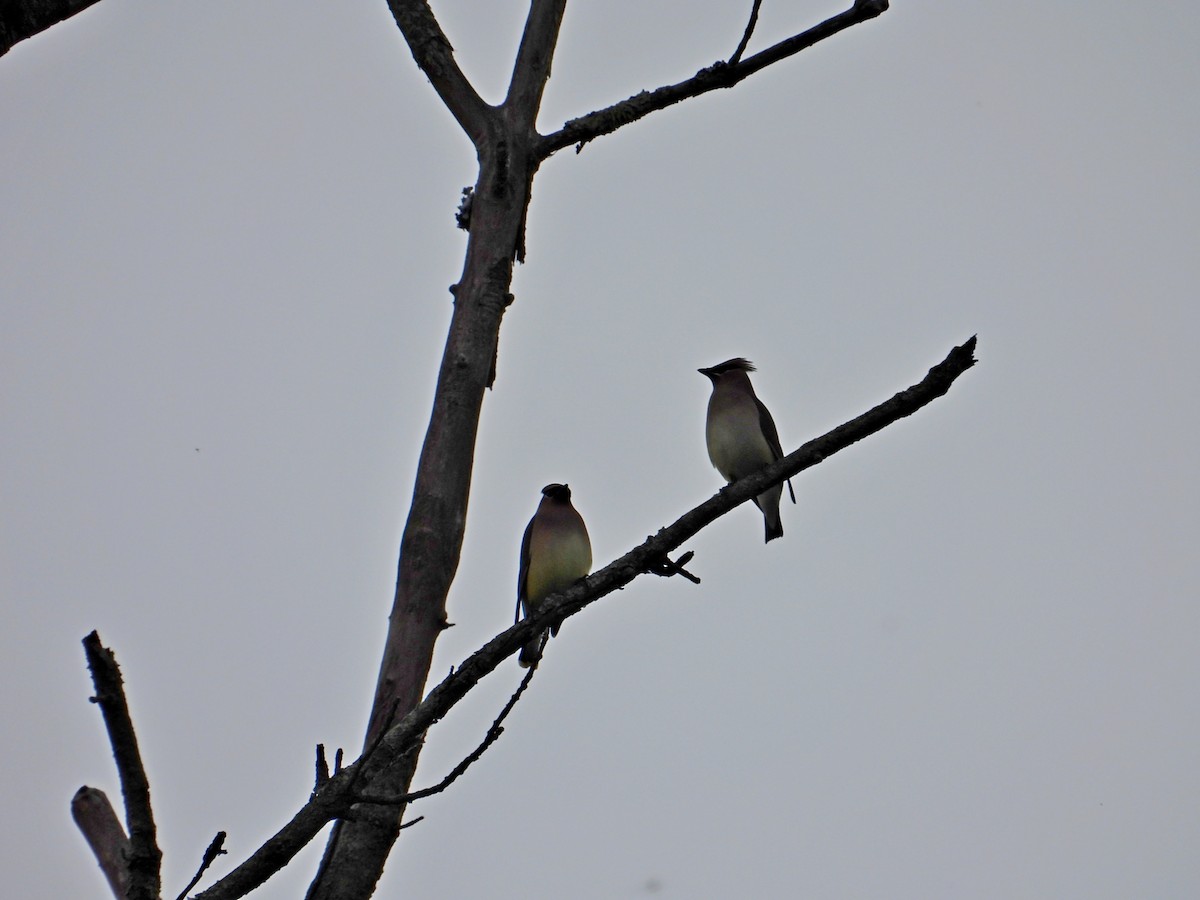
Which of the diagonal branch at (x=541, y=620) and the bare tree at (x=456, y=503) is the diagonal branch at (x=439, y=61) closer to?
the bare tree at (x=456, y=503)

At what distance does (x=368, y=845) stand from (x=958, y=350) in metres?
1.98

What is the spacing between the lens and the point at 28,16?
7.39 ft

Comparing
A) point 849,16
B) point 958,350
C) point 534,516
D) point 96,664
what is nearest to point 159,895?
point 96,664

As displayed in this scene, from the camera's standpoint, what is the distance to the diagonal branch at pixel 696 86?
4.53 metres

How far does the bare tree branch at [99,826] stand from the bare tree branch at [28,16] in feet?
6.90

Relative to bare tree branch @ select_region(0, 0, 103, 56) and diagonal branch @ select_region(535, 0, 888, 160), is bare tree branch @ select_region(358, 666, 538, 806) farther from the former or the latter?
diagonal branch @ select_region(535, 0, 888, 160)

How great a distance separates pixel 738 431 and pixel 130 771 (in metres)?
4.47

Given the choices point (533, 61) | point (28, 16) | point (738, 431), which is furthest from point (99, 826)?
point (738, 431)

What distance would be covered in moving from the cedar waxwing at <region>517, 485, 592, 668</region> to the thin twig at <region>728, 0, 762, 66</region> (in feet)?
8.77

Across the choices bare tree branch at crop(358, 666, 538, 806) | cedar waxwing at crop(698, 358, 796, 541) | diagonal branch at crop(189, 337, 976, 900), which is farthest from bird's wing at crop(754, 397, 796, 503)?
bare tree branch at crop(358, 666, 538, 806)

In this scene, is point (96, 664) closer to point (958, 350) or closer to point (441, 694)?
point (441, 694)

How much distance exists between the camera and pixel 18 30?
2.24 meters

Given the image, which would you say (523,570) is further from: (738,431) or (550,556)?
(738,431)

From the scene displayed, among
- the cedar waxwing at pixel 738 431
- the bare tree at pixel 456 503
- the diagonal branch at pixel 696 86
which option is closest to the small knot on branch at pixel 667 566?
the bare tree at pixel 456 503
